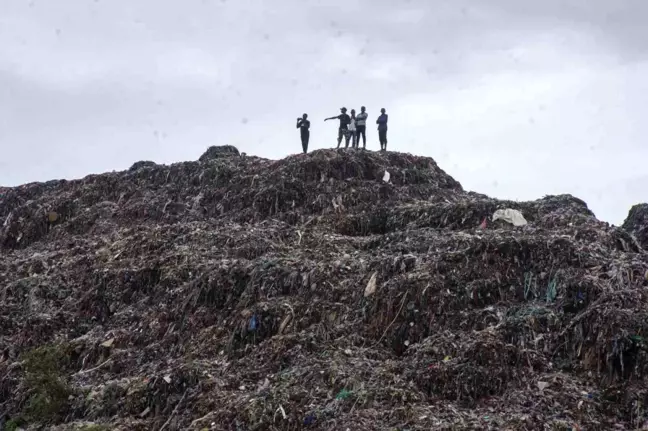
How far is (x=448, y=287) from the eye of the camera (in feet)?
27.4

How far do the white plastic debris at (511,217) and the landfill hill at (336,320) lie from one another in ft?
0.94

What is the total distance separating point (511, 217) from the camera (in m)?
10.8

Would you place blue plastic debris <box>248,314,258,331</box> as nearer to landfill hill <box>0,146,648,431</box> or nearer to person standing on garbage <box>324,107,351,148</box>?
landfill hill <box>0,146,648,431</box>

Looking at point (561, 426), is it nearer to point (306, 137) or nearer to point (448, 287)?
point (448, 287)

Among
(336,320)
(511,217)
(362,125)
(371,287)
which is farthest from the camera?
(362,125)

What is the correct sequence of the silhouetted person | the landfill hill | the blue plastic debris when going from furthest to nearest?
the silhouetted person → the blue plastic debris → the landfill hill

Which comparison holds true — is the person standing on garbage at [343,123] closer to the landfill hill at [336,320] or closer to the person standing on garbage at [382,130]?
the person standing on garbage at [382,130]

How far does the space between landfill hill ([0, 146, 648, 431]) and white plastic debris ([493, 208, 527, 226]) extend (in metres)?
0.29

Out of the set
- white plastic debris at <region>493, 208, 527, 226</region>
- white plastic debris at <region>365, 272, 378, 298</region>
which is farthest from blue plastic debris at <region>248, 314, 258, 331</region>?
white plastic debris at <region>493, 208, 527, 226</region>

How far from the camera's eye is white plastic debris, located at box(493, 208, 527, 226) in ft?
35.2

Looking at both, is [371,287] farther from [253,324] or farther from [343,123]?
[343,123]

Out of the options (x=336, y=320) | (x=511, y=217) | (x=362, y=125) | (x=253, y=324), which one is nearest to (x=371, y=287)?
(x=336, y=320)

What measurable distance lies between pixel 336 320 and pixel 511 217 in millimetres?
3843

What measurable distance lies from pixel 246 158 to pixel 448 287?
29.7 feet
